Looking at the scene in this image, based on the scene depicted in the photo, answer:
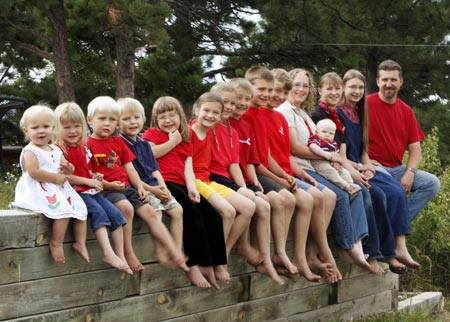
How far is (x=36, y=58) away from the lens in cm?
1958

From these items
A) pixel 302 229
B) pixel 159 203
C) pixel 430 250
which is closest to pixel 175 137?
pixel 159 203

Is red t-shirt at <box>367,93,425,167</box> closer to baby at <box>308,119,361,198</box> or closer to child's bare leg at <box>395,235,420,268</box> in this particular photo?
child's bare leg at <box>395,235,420,268</box>

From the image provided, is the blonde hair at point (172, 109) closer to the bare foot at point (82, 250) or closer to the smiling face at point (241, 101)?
the smiling face at point (241, 101)

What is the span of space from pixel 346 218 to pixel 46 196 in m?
2.85

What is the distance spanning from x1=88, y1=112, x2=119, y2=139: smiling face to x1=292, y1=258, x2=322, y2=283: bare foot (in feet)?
6.43

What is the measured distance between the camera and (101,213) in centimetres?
498

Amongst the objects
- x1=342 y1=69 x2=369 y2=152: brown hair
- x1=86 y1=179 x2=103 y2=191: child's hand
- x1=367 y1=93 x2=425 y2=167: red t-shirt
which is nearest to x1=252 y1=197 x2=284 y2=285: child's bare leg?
x1=86 y1=179 x2=103 y2=191: child's hand

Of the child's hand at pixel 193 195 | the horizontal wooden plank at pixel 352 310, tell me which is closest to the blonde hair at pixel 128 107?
the child's hand at pixel 193 195

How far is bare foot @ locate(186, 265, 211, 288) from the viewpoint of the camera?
573 centimetres

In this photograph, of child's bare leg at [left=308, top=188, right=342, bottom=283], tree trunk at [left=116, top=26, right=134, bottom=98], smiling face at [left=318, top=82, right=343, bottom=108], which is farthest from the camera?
tree trunk at [left=116, top=26, right=134, bottom=98]

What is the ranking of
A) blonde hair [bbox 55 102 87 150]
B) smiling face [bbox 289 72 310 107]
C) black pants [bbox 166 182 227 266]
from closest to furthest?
1. blonde hair [bbox 55 102 87 150]
2. black pants [bbox 166 182 227 266]
3. smiling face [bbox 289 72 310 107]

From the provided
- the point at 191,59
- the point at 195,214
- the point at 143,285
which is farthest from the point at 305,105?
the point at 191,59

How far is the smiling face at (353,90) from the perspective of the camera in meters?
7.79

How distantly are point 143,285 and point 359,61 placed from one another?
1499 centimetres
